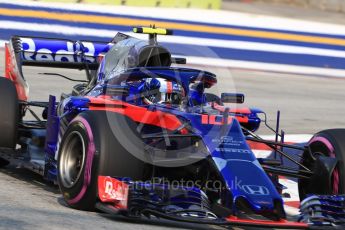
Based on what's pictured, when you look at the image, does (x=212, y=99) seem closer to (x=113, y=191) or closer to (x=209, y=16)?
(x=113, y=191)

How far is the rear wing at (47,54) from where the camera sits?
29.0 feet

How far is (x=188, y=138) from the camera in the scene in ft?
21.9

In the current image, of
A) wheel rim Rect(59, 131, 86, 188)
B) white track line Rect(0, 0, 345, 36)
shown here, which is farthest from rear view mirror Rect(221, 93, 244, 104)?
white track line Rect(0, 0, 345, 36)

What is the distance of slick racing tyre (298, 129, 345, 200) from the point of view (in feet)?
22.4

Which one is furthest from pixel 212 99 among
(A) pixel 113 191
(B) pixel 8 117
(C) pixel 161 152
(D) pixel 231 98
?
(A) pixel 113 191

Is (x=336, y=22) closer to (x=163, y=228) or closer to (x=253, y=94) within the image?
(x=253, y=94)

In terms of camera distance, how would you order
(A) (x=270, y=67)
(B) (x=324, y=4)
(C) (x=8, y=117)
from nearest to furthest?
(C) (x=8, y=117) → (A) (x=270, y=67) → (B) (x=324, y=4)

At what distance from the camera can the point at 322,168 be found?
6863 millimetres

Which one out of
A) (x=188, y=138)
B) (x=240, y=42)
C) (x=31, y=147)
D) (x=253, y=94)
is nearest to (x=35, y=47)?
(x=31, y=147)

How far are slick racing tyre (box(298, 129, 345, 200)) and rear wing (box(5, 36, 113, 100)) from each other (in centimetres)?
279

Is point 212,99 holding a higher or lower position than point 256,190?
→ higher

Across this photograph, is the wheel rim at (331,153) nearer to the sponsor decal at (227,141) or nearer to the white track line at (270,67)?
the sponsor decal at (227,141)

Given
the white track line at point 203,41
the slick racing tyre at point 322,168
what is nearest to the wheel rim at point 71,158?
the slick racing tyre at point 322,168

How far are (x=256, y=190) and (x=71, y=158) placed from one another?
5.11 ft
